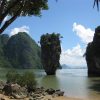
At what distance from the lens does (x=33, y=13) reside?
717 inches

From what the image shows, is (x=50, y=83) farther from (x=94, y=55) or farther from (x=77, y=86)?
(x=94, y=55)

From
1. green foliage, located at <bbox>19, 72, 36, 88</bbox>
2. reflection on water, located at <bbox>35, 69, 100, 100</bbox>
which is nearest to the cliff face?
reflection on water, located at <bbox>35, 69, 100, 100</bbox>

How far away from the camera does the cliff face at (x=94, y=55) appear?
101m

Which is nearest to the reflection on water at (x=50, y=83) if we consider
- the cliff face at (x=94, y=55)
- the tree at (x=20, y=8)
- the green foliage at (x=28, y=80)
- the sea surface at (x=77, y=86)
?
the sea surface at (x=77, y=86)

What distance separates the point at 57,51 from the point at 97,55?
1340 cm

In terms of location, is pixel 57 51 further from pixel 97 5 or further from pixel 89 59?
pixel 97 5

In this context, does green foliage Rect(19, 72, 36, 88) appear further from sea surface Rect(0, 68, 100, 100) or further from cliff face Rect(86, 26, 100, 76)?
cliff face Rect(86, 26, 100, 76)

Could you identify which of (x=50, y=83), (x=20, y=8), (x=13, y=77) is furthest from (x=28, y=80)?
(x=50, y=83)

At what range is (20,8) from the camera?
1571 centimetres

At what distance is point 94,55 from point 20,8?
291 ft

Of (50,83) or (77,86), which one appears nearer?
(77,86)

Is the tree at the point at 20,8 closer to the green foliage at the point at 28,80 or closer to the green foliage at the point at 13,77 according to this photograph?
the green foliage at the point at 28,80

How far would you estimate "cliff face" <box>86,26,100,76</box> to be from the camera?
10054 centimetres

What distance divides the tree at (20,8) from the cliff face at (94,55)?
8253 centimetres
